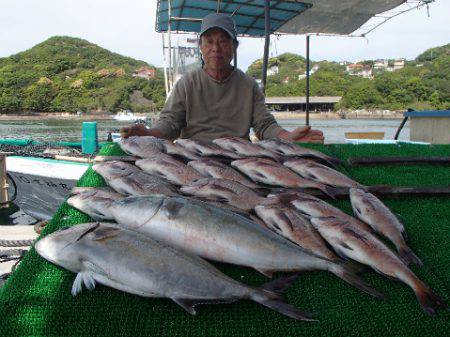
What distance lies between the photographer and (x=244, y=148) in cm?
301

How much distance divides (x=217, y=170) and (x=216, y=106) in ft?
6.02

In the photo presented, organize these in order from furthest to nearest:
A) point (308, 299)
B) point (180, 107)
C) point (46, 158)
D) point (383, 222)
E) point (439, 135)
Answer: point (46, 158), point (439, 135), point (180, 107), point (383, 222), point (308, 299)

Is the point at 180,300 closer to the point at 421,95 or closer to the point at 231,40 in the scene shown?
the point at 231,40

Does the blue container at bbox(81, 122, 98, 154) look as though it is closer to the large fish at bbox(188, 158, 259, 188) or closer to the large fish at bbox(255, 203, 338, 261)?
the large fish at bbox(188, 158, 259, 188)

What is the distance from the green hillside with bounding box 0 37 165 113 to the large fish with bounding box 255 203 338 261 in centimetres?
7301

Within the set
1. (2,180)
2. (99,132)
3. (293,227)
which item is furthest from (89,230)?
(99,132)

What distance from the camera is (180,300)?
127cm

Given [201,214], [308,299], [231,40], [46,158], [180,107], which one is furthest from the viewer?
[46,158]

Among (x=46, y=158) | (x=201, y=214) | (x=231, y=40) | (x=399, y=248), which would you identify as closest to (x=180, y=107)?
(x=231, y=40)

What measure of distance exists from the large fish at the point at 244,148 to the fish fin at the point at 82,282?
68.4 inches

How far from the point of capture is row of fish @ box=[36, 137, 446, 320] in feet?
4.48

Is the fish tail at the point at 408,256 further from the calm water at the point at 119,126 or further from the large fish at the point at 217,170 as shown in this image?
the calm water at the point at 119,126

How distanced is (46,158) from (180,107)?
6.05 m

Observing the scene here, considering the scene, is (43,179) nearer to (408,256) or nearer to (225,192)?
(225,192)
